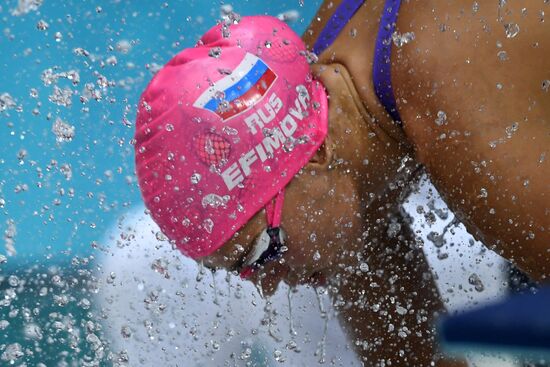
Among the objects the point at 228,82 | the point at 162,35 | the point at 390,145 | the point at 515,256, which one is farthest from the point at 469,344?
the point at 162,35

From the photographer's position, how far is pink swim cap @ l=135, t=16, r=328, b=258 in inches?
43.2

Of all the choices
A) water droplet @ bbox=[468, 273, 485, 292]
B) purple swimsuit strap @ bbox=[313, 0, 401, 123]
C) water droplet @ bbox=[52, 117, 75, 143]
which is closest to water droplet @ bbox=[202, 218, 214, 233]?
purple swimsuit strap @ bbox=[313, 0, 401, 123]

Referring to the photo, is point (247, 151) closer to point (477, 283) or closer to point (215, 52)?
point (215, 52)

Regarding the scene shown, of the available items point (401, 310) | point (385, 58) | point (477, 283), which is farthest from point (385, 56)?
point (477, 283)

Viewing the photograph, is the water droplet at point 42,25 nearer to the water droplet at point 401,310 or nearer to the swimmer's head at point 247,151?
the swimmer's head at point 247,151

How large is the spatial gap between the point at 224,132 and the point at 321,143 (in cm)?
16

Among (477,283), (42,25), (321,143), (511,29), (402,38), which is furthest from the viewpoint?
(42,25)

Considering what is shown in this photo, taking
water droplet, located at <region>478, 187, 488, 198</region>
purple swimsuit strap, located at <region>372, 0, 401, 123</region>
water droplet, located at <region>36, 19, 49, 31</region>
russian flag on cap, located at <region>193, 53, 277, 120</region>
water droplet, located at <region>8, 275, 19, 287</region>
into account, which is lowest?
water droplet, located at <region>8, 275, 19, 287</region>

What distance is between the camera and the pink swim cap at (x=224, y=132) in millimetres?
1098

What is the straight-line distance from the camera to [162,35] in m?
2.07

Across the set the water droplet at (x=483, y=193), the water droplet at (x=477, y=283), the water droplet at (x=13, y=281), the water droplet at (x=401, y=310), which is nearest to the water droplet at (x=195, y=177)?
the water droplet at (x=483, y=193)

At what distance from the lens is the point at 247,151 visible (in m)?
1.11

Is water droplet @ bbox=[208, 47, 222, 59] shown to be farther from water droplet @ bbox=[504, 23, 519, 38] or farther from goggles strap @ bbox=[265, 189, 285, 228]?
water droplet @ bbox=[504, 23, 519, 38]

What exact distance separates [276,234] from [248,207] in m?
0.07
